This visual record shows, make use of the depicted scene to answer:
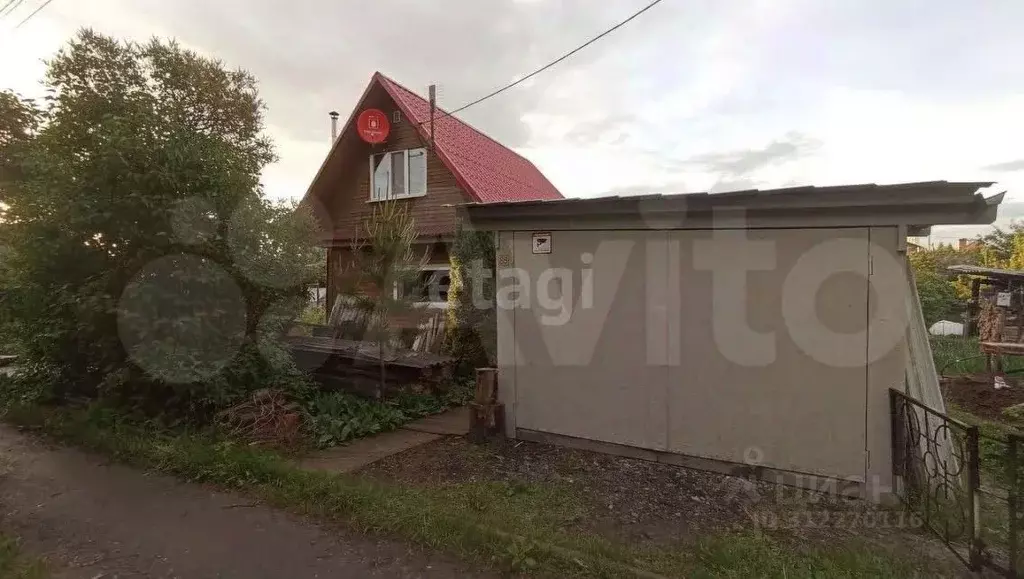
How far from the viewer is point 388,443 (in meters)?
5.80

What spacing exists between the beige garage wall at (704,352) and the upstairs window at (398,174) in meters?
8.10

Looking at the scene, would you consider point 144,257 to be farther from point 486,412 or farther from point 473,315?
point 473,315

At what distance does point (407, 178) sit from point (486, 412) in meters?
9.10

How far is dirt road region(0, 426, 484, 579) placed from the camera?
3232 mm

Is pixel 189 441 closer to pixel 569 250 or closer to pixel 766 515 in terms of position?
pixel 569 250

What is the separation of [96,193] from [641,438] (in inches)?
253

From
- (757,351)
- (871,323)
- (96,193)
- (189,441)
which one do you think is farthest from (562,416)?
(96,193)

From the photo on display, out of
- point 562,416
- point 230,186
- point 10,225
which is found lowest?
point 562,416

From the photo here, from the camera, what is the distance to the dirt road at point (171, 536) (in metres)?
3.23

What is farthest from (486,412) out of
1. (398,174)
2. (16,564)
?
(398,174)

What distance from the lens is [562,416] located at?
5.41 m

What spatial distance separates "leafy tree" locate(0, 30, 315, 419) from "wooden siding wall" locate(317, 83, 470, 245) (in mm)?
5686

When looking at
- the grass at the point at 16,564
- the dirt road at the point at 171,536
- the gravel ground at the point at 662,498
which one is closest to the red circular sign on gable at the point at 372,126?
the gravel ground at the point at 662,498

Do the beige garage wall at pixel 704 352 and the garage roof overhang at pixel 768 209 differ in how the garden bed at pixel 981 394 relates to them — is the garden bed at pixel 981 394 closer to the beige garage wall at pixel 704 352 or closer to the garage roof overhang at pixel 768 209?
the beige garage wall at pixel 704 352
